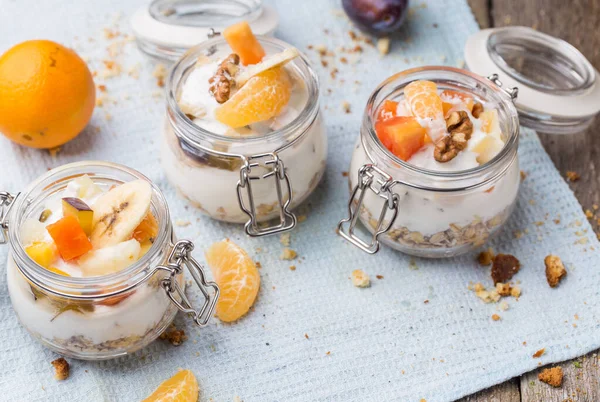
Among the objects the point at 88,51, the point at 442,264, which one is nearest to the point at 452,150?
the point at 442,264

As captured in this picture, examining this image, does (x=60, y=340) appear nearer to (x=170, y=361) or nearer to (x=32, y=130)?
(x=170, y=361)

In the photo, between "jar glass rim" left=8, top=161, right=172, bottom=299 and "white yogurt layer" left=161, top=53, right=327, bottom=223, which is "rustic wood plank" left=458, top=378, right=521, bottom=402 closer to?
"white yogurt layer" left=161, top=53, right=327, bottom=223

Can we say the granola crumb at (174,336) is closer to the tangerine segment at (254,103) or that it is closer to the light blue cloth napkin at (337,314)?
the light blue cloth napkin at (337,314)

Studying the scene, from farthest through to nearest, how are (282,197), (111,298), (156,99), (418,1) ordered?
(418,1) → (156,99) → (282,197) → (111,298)

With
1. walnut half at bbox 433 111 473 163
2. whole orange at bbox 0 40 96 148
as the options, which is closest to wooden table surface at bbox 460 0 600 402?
walnut half at bbox 433 111 473 163

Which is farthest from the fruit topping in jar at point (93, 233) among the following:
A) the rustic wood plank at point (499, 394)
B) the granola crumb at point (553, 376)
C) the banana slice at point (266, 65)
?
the granola crumb at point (553, 376)

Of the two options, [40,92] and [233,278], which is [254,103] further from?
[40,92]

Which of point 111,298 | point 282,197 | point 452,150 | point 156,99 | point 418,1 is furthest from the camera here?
point 418,1

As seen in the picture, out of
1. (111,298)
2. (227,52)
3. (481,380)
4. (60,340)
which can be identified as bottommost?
(481,380)
